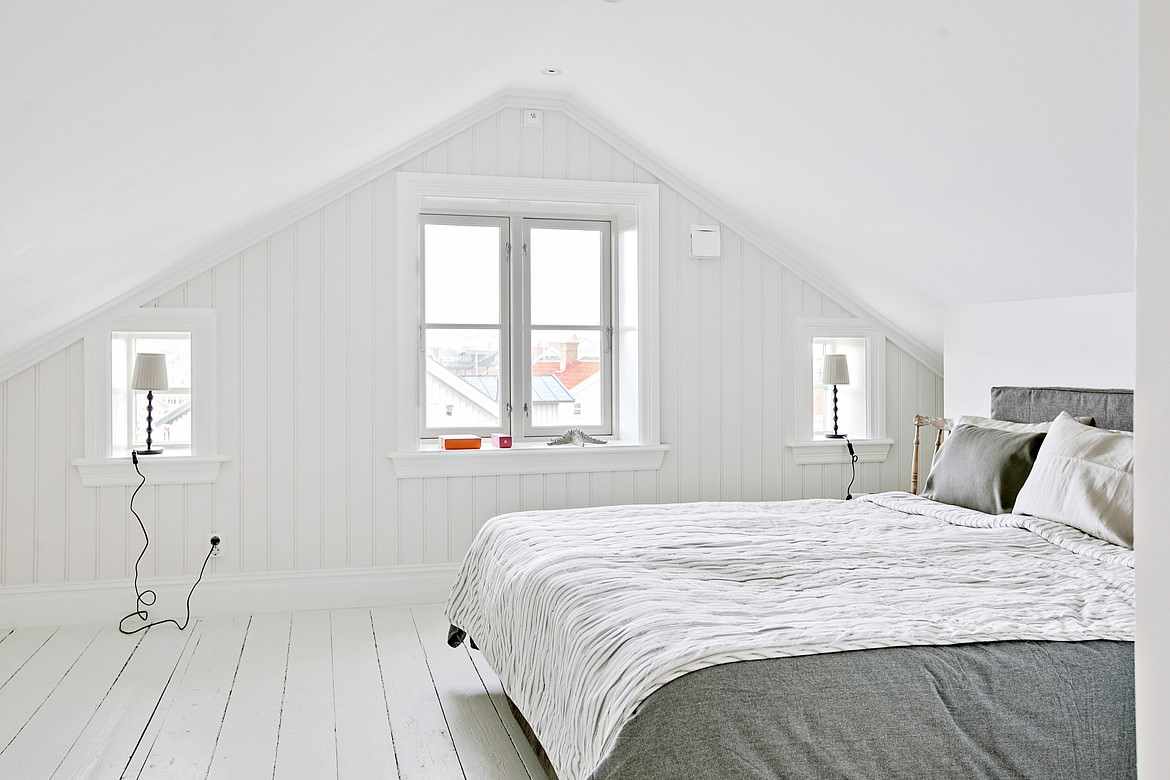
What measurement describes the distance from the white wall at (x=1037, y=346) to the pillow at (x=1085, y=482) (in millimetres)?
506

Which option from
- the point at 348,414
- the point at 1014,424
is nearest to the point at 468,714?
the point at 348,414

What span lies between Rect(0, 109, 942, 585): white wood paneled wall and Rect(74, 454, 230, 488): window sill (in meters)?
0.05

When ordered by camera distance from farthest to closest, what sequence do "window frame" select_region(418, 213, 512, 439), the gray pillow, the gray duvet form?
"window frame" select_region(418, 213, 512, 439) < the gray pillow < the gray duvet

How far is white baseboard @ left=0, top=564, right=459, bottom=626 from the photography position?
4.33 metres

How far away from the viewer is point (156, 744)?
3.02 metres

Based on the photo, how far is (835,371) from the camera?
5199 millimetres

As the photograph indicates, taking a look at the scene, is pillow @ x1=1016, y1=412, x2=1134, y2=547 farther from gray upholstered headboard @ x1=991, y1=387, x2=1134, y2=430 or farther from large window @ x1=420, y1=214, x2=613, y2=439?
large window @ x1=420, y1=214, x2=613, y2=439

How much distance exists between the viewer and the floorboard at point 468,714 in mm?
2871

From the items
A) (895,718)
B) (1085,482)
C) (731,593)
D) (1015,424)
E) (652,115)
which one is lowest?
(895,718)

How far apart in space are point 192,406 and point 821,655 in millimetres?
3400

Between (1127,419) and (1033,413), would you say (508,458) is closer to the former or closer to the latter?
(1033,413)

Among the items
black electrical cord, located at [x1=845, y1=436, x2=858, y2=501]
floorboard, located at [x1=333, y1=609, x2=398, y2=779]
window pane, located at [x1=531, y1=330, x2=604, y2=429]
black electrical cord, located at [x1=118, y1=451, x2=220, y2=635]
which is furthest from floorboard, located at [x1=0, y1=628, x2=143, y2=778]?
black electrical cord, located at [x1=845, y1=436, x2=858, y2=501]

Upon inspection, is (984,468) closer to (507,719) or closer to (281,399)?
(507,719)

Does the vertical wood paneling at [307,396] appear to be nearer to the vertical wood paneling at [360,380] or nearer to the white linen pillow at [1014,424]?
the vertical wood paneling at [360,380]
